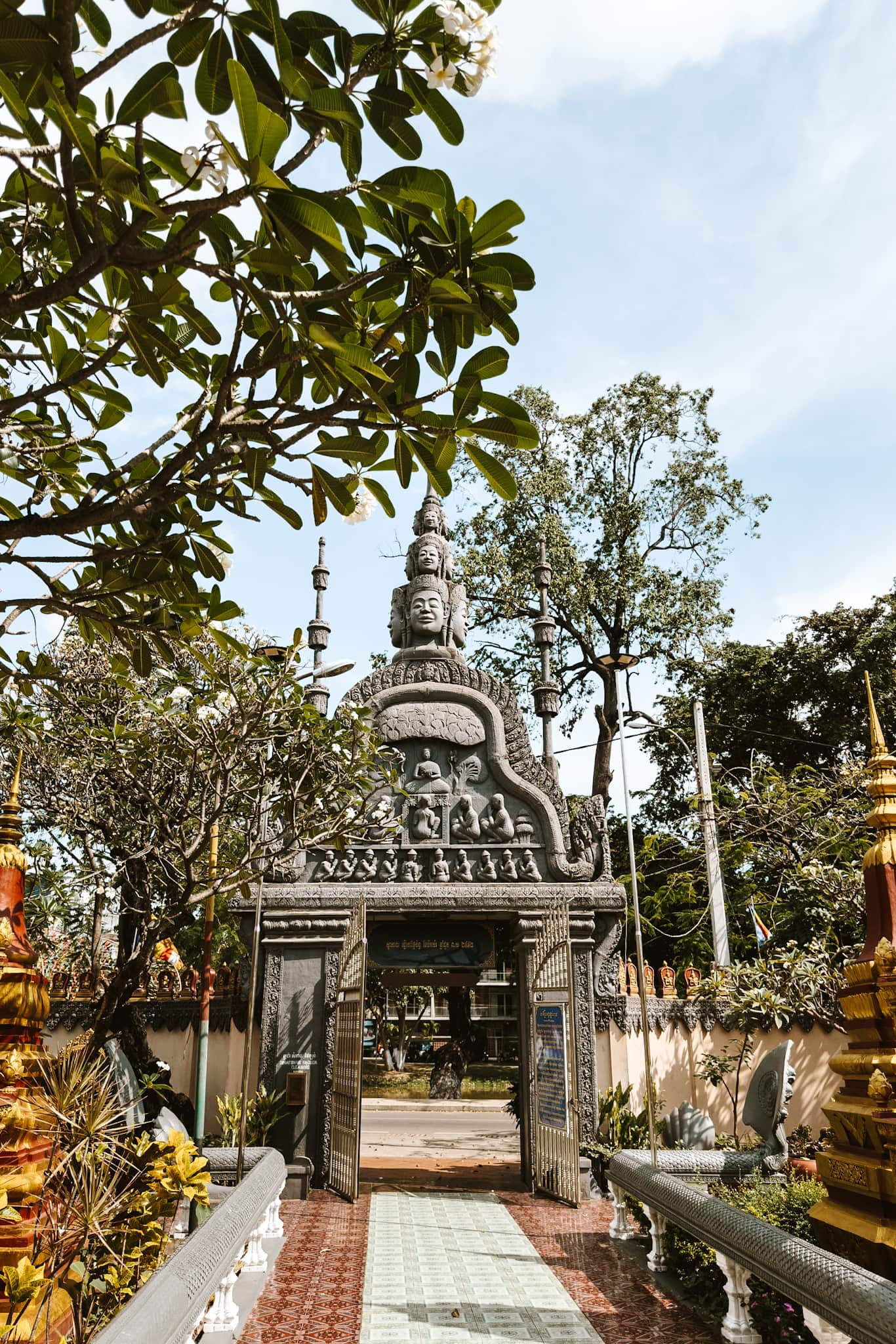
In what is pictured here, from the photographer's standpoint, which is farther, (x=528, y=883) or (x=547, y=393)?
(x=547, y=393)

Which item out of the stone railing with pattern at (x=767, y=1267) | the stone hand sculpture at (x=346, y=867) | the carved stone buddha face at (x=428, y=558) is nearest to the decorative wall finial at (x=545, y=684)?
the carved stone buddha face at (x=428, y=558)

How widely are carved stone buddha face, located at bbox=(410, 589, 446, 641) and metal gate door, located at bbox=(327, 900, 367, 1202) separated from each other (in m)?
3.21

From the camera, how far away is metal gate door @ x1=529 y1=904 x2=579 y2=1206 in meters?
8.02

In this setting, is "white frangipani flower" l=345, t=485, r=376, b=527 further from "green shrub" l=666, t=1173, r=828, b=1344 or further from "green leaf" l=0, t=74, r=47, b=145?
"green shrub" l=666, t=1173, r=828, b=1344

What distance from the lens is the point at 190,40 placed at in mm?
2100

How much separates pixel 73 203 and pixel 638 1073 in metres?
10.2


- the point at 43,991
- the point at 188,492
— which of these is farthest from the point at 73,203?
the point at 43,991

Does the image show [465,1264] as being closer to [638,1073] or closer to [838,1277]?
[838,1277]

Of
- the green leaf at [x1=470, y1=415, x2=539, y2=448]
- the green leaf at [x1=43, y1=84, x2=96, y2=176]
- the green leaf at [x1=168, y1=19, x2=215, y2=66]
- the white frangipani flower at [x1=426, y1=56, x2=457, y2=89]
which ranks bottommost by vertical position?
the green leaf at [x1=470, y1=415, x2=539, y2=448]

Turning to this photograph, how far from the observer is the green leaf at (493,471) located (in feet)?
8.21

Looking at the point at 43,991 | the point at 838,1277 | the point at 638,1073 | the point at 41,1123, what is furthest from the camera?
the point at 638,1073

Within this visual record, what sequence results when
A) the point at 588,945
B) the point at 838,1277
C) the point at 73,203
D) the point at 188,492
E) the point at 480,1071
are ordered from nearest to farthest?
the point at 73,203, the point at 188,492, the point at 838,1277, the point at 588,945, the point at 480,1071

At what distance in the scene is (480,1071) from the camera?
26.6 metres

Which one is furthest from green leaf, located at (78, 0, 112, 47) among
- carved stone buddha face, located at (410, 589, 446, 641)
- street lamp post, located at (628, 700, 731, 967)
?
street lamp post, located at (628, 700, 731, 967)
